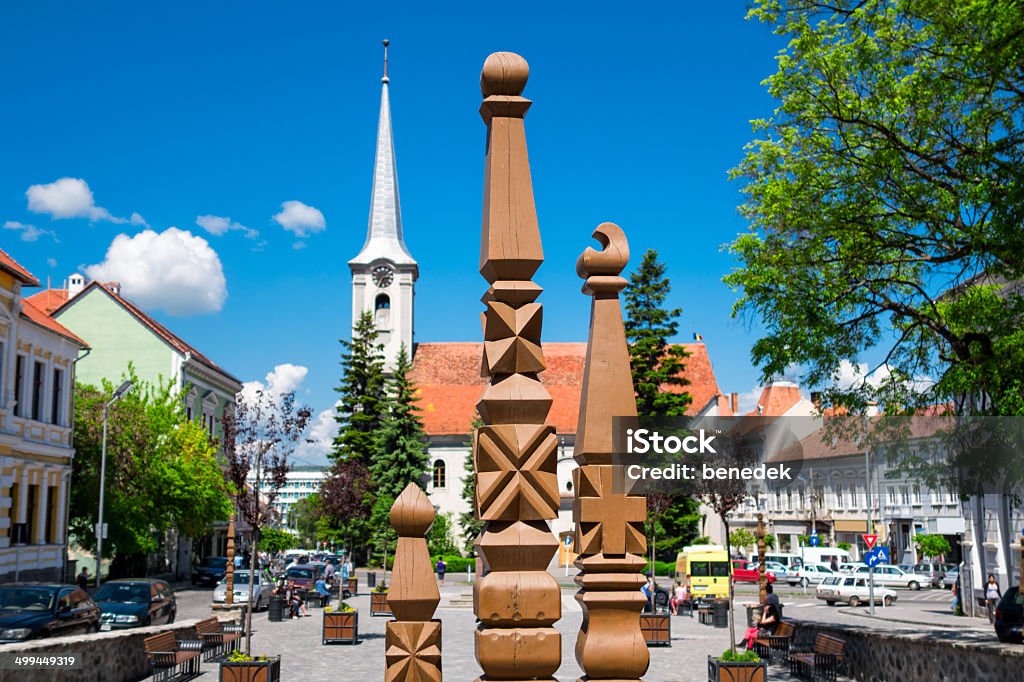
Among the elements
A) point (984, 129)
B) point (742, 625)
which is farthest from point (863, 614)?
point (984, 129)

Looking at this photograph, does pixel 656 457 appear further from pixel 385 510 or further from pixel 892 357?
pixel 385 510

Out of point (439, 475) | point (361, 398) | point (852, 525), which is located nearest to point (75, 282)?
point (361, 398)

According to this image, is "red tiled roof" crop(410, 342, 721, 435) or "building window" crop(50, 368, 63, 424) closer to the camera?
"building window" crop(50, 368, 63, 424)

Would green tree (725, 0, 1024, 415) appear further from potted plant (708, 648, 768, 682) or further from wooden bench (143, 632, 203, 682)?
wooden bench (143, 632, 203, 682)

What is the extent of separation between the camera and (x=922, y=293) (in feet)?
46.2

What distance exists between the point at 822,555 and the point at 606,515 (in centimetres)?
5081

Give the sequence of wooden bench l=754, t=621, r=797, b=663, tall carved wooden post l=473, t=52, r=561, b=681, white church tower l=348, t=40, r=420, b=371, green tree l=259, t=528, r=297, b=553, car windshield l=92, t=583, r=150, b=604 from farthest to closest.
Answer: white church tower l=348, t=40, r=420, b=371 < green tree l=259, t=528, r=297, b=553 < car windshield l=92, t=583, r=150, b=604 < wooden bench l=754, t=621, r=797, b=663 < tall carved wooden post l=473, t=52, r=561, b=681

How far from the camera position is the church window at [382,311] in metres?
72.6

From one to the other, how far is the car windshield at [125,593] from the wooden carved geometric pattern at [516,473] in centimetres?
1927

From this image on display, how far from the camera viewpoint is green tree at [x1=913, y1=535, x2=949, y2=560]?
170 feet

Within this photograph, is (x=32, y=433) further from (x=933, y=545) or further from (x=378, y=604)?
(x=933, y=545)

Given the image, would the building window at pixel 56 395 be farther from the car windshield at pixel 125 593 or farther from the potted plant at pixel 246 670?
the potted plant at pixel 246 670

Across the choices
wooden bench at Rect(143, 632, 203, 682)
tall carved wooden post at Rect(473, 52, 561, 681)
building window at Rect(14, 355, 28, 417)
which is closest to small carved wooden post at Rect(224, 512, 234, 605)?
building window at Rect(14, 355, 28, 417)

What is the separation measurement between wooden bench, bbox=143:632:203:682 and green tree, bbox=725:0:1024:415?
1072 centimetres
